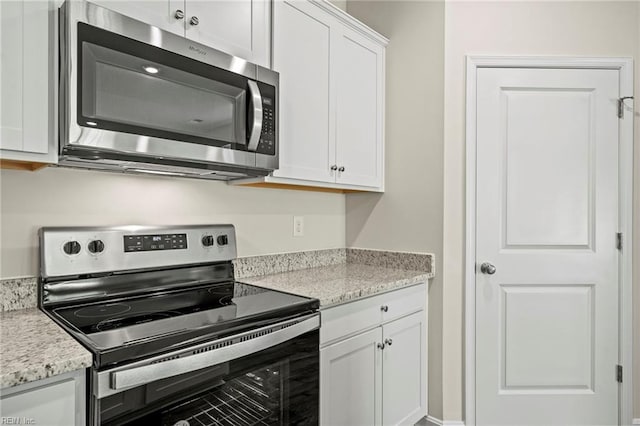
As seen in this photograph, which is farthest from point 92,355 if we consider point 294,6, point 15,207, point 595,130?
point 595,130

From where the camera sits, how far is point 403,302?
2.11 m

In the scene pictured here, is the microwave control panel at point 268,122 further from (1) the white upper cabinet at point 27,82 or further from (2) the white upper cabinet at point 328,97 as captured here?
(1) the white upper cabinet at point 27,82

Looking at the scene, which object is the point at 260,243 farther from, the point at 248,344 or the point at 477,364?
the point at 477,364

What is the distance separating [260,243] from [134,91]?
104 centimetres

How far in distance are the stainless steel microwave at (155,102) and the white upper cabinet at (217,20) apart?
0.06 m

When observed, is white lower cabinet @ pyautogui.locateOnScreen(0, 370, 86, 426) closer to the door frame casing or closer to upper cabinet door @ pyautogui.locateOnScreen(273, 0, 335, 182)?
upper cabinet door @ pyautogui.locateOnScreen(273, 0, 335, 182)

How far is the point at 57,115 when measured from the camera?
1.18 meters

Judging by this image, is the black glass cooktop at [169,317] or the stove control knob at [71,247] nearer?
the black glass cooktop at [169,317]

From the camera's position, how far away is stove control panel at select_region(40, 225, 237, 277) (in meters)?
1.37

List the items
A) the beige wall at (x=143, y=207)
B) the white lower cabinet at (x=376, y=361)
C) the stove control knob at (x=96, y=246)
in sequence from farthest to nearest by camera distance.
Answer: the white lower cabinet at (x=376, y=361), the stove control knob at (x=96, y=246), the beige wall at (x=143, y=207)

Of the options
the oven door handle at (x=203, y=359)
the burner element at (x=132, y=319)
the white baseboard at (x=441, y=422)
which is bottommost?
the white baseboard at (x=441, y=422)

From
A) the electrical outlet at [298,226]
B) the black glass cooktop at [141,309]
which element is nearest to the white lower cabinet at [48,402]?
the black glass cooktop at [141,309]

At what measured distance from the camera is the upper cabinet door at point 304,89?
6.09 ft

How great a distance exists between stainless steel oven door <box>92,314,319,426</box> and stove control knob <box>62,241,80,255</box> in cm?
63
